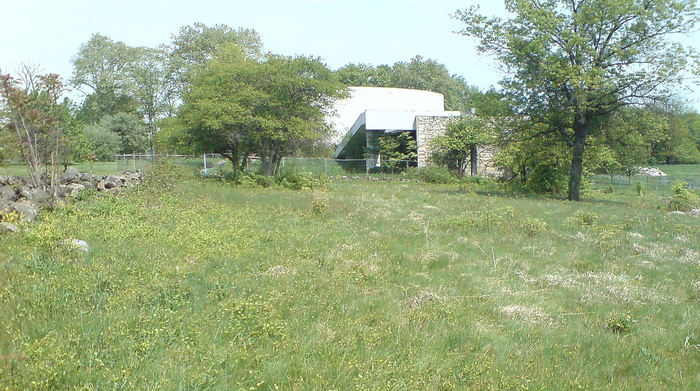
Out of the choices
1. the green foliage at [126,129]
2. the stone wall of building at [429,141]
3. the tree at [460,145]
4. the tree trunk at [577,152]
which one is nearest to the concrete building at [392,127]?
the stone wall of building at [429,141]

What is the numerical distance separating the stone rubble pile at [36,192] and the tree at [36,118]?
0.49m

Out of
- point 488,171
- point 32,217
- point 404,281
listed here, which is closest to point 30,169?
point 32,217

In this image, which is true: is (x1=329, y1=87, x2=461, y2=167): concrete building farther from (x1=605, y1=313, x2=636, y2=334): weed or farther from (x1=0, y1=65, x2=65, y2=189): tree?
(x1=605, y1=313, x2=636, y2=334): weed

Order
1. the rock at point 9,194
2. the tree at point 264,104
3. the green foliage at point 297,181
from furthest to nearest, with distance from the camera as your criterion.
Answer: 1. the tree at point 264,104
2. the green foliage at point 297,181
3. the rock at point 9,194

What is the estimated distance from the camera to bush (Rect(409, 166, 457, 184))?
31.3 meters

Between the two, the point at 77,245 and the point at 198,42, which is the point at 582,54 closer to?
the point at 77,245

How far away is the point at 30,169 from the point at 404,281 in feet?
37.2

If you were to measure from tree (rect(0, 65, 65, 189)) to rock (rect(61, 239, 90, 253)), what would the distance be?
21.0ft

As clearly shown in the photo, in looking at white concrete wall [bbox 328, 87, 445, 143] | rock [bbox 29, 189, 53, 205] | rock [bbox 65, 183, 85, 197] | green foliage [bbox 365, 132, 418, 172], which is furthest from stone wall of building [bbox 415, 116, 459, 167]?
rock [bbox 29, 189, 53, 205]

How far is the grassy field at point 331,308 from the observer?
438 centimetres

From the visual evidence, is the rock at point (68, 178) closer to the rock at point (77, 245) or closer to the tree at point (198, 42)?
the rock at point (77, 245)

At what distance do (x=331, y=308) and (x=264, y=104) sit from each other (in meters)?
18.1

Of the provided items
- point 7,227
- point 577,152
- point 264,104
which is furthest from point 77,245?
point 577,152

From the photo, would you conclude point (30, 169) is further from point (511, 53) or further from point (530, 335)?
point (511, 53)
